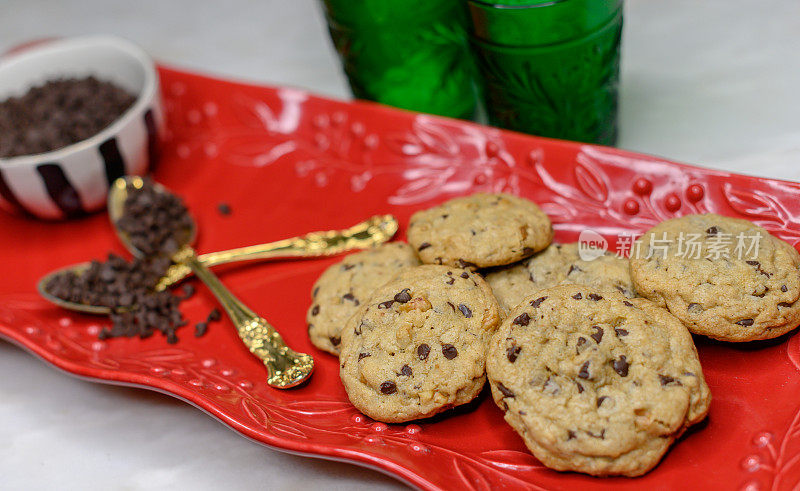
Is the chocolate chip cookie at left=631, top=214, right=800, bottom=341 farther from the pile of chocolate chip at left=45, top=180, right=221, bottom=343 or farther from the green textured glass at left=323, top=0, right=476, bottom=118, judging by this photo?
the pile of chocolate chip at left=45, top=180, right=221, bottom=343

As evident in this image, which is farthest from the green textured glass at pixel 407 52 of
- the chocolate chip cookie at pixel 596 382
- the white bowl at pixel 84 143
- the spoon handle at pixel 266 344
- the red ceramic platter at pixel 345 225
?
the chocolate chip cookie at pixel 596 382

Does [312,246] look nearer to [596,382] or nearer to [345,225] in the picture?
[345,225]

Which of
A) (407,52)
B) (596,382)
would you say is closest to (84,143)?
(407,52)

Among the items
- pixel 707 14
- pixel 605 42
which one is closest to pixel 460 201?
pixel 605 42

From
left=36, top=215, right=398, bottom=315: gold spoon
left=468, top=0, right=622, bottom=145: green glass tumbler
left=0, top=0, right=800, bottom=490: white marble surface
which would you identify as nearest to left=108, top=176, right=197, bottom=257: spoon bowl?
left=36, top=215, right=398, bottom=315: gold spoon

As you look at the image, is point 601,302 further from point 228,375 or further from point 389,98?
point 389,98

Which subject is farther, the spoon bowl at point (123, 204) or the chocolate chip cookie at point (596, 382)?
the spoon bowl at point (123, 204)

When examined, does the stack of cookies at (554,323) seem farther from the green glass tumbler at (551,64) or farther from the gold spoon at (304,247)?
the green glass tumbler at (551,64)
